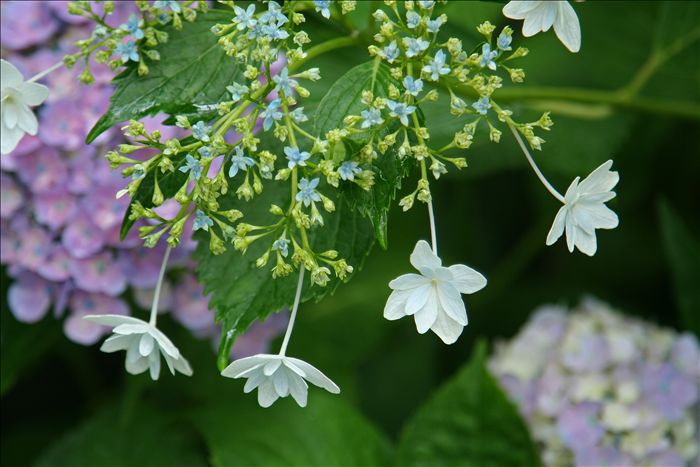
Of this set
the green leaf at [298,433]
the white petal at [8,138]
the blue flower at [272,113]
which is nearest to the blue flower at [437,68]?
the blue flower at [272,113]

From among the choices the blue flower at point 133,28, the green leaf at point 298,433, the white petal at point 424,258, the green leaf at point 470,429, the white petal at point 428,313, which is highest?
the blue flower at point 133,28

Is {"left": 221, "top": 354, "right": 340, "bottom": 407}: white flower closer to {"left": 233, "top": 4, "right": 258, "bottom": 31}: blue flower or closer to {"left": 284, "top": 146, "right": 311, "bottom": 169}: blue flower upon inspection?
{"left": 284, "top": 146, "right": 311, "bottom": 169}: blue flower

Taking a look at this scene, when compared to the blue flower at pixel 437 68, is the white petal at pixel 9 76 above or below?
below

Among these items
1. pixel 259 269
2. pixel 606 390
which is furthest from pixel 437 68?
pixel 606 390

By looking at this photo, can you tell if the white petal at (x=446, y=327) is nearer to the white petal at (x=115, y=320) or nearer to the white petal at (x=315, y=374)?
the white petal at (x=315, y=374)

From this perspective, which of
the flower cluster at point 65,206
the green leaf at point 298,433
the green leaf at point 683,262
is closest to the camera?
the flower cluster at point 65,206

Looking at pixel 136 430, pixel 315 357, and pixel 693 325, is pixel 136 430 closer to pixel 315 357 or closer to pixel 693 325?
pixel 315 357

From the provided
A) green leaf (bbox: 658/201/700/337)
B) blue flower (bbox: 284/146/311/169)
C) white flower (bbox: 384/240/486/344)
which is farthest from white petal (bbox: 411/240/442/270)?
green leaf (bbox: 658/201/700/337)

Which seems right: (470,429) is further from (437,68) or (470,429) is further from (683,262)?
(437,68)
